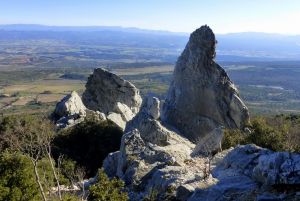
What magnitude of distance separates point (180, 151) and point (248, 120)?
12984mm

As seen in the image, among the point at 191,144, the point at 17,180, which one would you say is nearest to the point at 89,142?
the point at 191,144

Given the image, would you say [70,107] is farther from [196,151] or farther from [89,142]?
[196,151]

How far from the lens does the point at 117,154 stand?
115 feet

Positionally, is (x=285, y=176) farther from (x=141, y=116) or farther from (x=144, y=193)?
(x=141, y=116)

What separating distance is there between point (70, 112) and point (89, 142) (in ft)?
43.9

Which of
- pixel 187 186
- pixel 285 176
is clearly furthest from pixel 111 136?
pixel 285 176

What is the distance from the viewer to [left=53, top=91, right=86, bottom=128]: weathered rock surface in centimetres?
5572

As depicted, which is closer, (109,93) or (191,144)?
(191,144)

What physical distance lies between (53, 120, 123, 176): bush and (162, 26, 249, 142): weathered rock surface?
5484mm

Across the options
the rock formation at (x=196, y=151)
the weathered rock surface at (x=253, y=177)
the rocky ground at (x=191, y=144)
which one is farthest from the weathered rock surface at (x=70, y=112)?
the weathered rock surface at (x=253, y=177)

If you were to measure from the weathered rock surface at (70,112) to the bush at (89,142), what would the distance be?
→ 6.02 meters

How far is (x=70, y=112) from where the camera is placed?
59688 millimetres

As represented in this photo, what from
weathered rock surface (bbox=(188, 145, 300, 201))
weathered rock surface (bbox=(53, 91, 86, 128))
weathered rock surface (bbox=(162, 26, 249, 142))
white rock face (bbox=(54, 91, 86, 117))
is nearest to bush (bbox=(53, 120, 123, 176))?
weathered rock surface (bbox=(162, 26, 249, 142))

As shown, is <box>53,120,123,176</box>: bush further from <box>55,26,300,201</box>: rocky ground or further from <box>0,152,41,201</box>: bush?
<box>0,152,41,201</box>: bush
